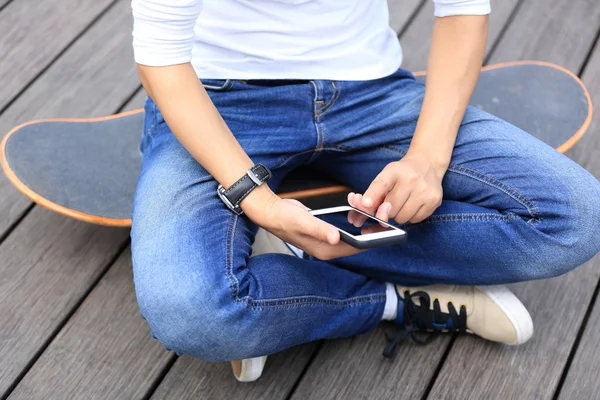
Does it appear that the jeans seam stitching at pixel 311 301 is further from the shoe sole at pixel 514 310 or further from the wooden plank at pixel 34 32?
the wooden plank at pixel 34 32

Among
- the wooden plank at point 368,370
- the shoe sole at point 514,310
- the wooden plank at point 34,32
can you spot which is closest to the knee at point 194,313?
the wooden plank at point 368,370

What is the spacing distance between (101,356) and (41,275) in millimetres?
226

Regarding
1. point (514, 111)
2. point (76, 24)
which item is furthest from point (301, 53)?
point (76, 24)

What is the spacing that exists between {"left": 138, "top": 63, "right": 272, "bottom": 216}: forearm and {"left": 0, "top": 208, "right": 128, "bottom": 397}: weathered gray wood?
43 centimetres

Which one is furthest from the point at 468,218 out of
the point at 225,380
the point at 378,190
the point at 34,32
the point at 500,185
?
the point at 34,32

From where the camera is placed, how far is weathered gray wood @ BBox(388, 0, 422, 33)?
6.11 feet

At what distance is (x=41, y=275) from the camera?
4.52 ft

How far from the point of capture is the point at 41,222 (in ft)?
4.78

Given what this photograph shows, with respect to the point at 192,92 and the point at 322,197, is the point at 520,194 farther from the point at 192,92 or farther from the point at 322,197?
the point at 192,92

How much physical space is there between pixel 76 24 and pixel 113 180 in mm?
616

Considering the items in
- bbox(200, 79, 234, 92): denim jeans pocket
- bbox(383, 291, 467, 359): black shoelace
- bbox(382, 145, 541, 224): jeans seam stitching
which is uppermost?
bbox(200, 79, 234, 92): denim jeans pocket

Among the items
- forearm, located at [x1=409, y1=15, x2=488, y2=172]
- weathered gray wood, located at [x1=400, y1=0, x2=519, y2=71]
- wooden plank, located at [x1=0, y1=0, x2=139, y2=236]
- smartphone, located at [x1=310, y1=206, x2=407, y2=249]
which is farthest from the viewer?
weathered gray wood, located at [x1=400, y1=0, x2=519, y2=71]

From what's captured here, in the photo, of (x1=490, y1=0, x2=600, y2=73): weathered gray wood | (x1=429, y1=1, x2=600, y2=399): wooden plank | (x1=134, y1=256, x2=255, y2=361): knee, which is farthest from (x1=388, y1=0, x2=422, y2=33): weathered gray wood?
(x1=134, y1=256, x2=255, y2=361): knee

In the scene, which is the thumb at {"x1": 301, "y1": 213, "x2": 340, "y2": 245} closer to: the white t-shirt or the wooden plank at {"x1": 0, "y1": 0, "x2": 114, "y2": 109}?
the white t-shirt
